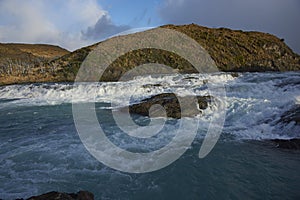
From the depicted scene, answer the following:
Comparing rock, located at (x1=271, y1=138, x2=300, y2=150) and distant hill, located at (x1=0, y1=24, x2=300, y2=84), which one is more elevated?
distant hill, located at (x1=0, y1=24, x2=300, y2=84)

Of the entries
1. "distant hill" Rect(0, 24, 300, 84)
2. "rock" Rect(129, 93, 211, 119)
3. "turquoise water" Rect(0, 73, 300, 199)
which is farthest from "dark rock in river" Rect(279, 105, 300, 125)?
"distant hill" Rect(0, 24, 300, 84)

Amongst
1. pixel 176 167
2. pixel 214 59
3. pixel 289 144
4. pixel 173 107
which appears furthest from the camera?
pixel 214 59

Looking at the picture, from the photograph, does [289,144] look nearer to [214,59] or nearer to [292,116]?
[292,116]

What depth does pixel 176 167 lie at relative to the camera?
6.13 m

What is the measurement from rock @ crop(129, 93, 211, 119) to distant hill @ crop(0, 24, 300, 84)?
1965 cm

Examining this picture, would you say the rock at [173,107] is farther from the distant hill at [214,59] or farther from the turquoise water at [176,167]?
the distant hill at [214,59]

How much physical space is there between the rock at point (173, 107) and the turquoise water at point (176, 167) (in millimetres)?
966

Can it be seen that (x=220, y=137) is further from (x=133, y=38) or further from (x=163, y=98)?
(x=133, y=38)

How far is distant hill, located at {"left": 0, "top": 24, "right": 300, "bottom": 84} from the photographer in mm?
33938

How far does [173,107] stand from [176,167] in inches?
195

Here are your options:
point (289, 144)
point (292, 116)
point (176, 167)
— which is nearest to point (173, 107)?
point (292, 116)

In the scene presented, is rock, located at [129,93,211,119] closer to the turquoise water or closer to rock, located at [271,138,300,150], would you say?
the turquoise water

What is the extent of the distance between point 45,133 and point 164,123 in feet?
13.7

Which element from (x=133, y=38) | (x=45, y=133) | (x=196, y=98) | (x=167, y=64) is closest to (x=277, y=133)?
(x=196, y=98)
